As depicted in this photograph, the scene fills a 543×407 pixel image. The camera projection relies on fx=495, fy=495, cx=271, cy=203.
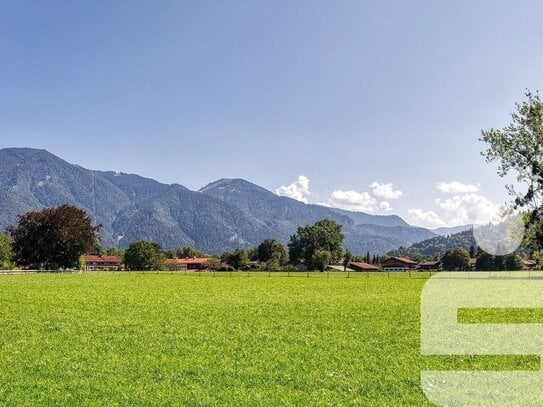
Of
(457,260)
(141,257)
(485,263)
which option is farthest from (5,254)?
(457,260)

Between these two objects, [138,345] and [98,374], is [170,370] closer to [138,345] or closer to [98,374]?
[98,374]

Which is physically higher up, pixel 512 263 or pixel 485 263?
pixel 512 263

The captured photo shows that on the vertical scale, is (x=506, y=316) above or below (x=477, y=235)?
below

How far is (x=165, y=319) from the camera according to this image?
1049 inches

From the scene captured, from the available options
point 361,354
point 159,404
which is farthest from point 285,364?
point 159,404

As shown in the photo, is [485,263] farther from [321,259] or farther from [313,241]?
[313,241]

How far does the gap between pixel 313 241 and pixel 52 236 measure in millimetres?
99995

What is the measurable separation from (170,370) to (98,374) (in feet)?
6.74

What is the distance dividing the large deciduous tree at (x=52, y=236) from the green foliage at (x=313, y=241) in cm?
9058

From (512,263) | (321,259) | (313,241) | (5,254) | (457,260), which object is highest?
(313,241)

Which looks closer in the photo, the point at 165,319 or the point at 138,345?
the point at 138,345

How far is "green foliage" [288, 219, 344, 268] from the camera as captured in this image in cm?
18975

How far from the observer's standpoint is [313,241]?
623ft

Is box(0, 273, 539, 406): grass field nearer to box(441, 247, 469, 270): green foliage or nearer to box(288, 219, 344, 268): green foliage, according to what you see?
box(288, 219, 344, 268): green foliage
